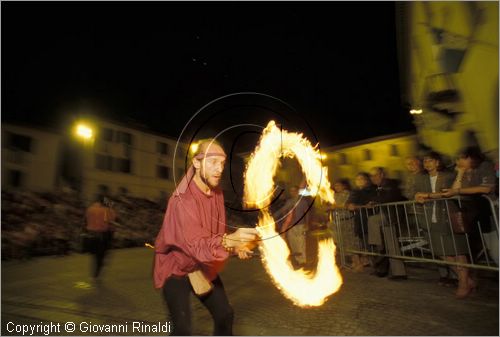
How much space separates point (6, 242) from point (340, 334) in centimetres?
1159

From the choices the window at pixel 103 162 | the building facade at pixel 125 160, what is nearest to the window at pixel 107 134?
the building facade at pixel 125 160

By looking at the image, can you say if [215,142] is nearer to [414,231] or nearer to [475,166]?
[475,166]

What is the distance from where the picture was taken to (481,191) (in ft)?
15.0

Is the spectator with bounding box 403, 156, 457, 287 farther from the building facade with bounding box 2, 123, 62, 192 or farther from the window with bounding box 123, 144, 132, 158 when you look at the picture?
the window with bounding box 123, 144, 132, 158

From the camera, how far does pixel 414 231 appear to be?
238 inches

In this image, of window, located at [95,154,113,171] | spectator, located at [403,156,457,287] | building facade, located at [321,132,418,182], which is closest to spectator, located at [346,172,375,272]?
spectator, located at [403,156,457,287]

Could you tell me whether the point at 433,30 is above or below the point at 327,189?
above

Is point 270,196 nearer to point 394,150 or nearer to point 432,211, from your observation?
point 432,211

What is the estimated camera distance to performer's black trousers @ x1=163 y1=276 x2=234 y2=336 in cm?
257

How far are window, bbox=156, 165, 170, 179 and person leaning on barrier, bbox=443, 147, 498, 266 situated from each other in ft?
103

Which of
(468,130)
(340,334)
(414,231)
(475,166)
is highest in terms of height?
(468,130)

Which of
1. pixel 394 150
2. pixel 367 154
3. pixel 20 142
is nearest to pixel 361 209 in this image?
pixel 20 142

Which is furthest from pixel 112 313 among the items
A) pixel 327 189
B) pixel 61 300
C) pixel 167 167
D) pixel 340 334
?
pixel 167 167

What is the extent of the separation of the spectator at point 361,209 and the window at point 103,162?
92.3ft
